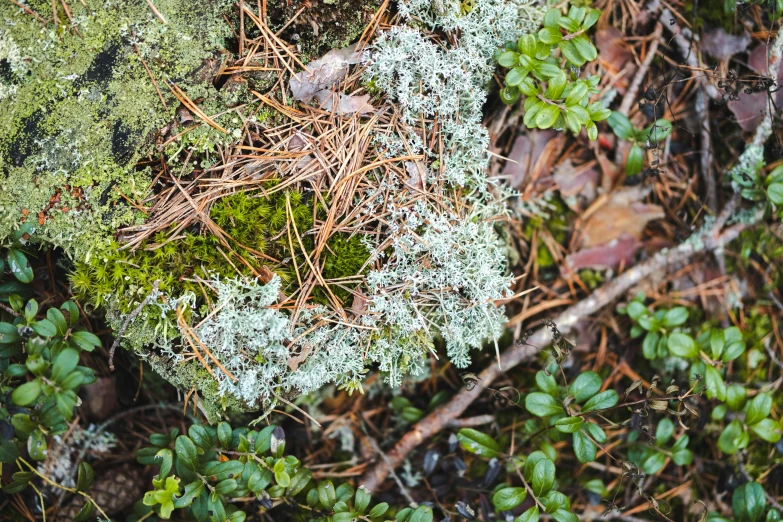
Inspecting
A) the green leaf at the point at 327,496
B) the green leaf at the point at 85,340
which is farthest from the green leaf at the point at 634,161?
the green leaf at the point at 85,340

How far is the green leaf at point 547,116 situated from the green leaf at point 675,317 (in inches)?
56.3

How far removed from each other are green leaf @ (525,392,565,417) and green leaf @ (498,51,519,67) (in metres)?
1.73

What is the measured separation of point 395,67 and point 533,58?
74 cm

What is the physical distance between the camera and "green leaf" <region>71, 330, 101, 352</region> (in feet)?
7.66

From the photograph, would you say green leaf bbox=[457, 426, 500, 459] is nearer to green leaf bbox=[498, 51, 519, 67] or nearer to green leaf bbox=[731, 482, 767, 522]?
green leaf bbox=[731, 482, 767, 522]

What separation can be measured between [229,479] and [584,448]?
1802 mm

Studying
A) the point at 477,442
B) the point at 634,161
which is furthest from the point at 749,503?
the point at 634,161

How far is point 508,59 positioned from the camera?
2625 mm

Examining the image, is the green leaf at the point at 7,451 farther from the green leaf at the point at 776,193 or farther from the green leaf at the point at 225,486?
the green leaf at the point at 776,193

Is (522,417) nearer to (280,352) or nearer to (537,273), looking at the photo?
(537,273)

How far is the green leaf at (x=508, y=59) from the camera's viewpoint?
103 inches

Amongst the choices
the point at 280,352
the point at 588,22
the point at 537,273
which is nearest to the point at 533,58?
the point at 588,22

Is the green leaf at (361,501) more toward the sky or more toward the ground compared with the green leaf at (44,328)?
more toward the ground

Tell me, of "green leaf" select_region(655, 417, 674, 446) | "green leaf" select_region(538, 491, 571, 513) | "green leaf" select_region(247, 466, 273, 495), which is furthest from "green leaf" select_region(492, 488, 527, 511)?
"green leaf" select_region(247, 466, 273, 495)
